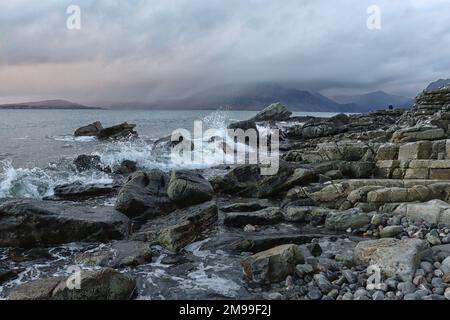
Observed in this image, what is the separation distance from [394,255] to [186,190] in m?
7.76

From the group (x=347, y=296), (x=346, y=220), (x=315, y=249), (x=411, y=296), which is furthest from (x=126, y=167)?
(x=411, y=296)

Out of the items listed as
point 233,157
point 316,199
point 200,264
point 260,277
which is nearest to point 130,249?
point 200,264

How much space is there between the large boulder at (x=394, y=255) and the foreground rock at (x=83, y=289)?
5036 mm

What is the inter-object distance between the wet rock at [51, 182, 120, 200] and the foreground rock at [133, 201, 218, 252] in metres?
4.90

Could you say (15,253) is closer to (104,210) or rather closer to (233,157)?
(104,210)

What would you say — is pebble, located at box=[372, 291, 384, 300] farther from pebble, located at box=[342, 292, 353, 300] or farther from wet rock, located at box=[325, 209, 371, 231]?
wet rock, located at box=[325, 209, 371, 231]

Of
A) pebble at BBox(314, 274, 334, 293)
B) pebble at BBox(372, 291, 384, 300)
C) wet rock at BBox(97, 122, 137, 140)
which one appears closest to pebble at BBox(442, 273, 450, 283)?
pebble at BBox(372, 291, 384, 300)

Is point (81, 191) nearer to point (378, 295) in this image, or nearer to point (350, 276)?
point (350, 276)

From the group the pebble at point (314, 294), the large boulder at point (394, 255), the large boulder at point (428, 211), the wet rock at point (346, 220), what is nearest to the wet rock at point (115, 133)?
the wet rock at point (346, 220)

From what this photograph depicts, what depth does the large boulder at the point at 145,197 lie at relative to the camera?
A: 41.0 ft

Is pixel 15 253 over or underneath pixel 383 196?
underneath

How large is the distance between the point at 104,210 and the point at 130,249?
9.30ft

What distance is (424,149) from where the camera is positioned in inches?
654
